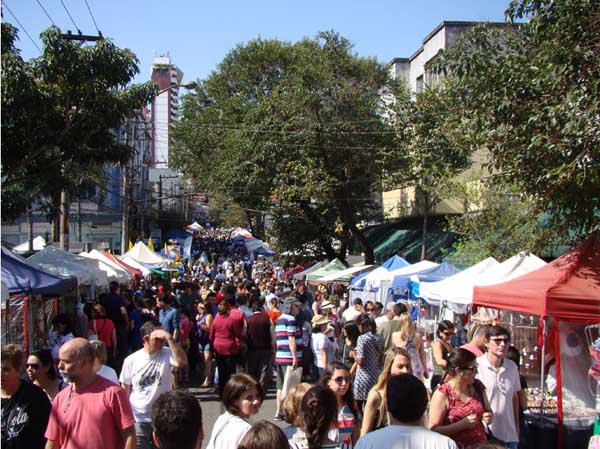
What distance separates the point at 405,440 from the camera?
152 inches

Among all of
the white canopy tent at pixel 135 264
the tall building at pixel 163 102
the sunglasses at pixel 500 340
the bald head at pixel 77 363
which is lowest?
the white canopy tent at pixel 135 264

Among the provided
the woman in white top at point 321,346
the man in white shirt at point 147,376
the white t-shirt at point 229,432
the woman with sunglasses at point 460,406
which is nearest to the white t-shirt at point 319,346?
the woman in white top at point 321,346

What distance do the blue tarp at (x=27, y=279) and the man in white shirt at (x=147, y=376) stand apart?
4.76 meters

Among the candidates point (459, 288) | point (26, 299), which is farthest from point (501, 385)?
point (26, 299)

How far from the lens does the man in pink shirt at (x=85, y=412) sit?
14.7ft

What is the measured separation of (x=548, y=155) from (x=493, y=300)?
2.07m

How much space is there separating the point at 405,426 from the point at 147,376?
317cm

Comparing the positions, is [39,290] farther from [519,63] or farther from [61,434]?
[519,63]

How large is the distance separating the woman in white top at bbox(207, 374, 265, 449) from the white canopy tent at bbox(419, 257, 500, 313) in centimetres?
871

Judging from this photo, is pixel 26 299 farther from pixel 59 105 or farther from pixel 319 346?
pixel 319 346

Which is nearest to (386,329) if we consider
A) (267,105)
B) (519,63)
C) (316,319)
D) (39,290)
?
(316,319)

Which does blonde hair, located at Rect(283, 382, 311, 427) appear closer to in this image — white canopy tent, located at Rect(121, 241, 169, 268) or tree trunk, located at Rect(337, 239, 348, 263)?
white canopy tent, located at Rect(121, 241, 169, 268)

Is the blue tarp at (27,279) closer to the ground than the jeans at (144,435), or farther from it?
farther from it

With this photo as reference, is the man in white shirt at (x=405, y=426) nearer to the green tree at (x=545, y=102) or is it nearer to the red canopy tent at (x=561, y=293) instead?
the red canopy tent at (x=561, y=293)
